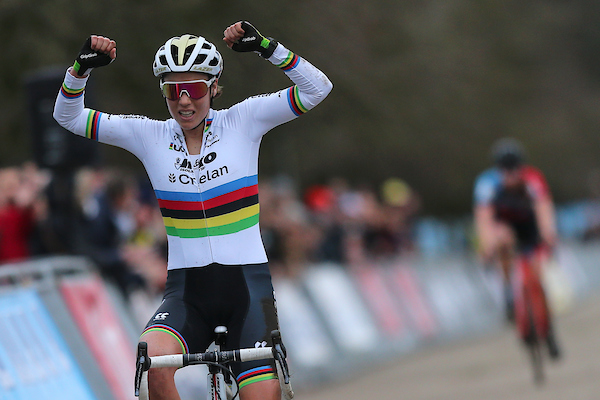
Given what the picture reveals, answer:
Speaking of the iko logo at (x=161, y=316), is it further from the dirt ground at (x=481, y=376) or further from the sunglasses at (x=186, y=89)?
the dirt ground at (x=481, y=376)

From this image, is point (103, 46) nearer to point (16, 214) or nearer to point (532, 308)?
point (16, 214)

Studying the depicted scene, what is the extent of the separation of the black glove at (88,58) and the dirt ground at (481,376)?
586cm

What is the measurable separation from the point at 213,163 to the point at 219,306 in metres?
0.73

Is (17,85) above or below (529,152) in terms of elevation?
below

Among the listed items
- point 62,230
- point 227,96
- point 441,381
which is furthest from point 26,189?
point 441,381

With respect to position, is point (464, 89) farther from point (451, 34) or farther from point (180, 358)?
point (180, 358)

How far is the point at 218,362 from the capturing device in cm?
533

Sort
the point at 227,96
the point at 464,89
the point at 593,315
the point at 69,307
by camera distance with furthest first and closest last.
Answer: the point at 464,89
the point at 593,315
the point at 227,96
the point at 69,307

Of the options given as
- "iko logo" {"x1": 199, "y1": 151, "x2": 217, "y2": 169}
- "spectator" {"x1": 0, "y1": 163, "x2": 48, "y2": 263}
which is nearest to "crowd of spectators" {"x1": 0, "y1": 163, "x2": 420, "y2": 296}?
"spectator" {"x1": 0, "y1": 163, "x2": 48, "y2": 263}

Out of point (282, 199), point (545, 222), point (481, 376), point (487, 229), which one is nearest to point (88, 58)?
point (545, 222)

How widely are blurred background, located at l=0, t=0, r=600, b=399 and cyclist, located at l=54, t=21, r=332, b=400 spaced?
2.28 m

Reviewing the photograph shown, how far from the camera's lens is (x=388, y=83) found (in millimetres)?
18781

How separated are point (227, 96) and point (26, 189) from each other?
3.38 m

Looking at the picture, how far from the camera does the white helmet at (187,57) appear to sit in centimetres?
569
